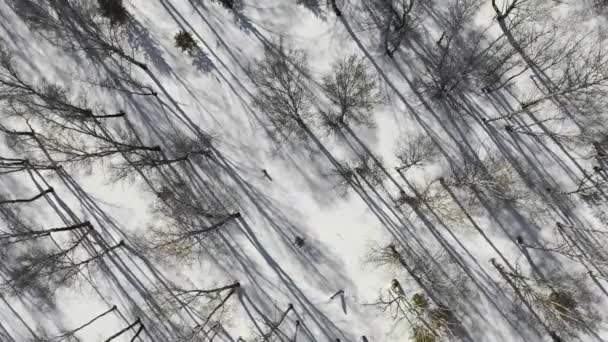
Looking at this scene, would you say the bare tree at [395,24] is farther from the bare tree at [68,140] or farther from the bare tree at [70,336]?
the bare tree at [70,336]

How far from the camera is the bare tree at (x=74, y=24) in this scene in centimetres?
1753

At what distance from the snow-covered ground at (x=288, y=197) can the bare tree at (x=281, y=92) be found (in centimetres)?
36

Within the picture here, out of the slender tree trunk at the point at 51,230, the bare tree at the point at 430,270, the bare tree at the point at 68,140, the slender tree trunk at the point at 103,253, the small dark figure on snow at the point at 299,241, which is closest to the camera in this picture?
the slender tree trunk at the point at 51,230

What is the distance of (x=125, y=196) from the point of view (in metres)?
17.4

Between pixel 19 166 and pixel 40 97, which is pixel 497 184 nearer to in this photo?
pixel 40 97

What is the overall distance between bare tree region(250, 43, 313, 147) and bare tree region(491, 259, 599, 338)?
9.34 m

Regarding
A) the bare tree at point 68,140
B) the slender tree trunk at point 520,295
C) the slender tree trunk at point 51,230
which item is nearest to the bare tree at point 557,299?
the slender tree trunk at point 520,295

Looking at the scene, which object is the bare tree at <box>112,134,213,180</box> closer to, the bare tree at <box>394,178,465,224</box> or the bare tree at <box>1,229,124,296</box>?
the bare tree at <box>1,229,124,296</box>

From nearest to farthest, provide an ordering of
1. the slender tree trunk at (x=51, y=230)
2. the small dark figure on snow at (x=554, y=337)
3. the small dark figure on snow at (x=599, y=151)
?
the slender tree trunk at (x=51, y=230), the small dark figure on snow at (x=554, y=337), the small dark figure on snow at (x=599, y=151)

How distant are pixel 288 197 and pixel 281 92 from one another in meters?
4.18

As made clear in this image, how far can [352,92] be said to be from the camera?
1714 cm

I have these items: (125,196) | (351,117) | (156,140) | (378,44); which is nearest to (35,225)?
(125,196)

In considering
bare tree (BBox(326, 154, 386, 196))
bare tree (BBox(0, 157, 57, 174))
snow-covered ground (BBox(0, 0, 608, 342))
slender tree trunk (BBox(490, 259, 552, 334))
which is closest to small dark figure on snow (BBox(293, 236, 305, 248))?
snow-covered ground (BBox(0, 0, 608, 342))

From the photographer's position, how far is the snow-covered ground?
1677 cm
